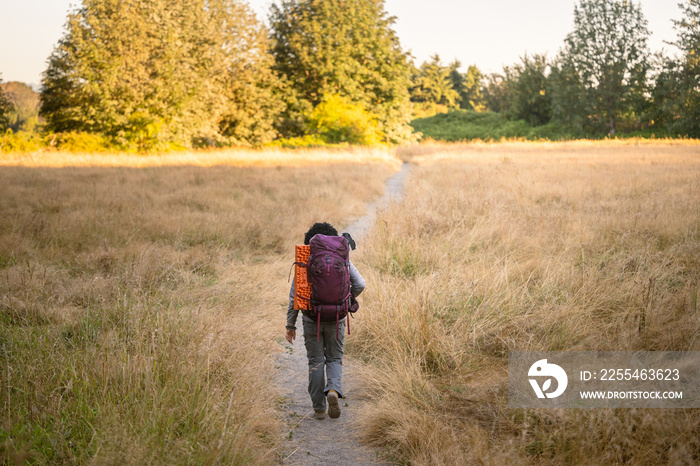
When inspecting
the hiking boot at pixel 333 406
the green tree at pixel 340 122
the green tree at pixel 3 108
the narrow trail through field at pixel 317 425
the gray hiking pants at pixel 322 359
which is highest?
the green tree at pixel 3 108

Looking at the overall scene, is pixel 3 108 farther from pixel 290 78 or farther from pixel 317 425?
pixel 317 425

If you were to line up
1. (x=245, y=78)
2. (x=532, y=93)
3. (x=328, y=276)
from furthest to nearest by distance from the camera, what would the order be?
(x=532, y=93)
(x=245, y=78)
(x=328, y=276)

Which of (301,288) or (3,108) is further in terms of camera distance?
(3,108)

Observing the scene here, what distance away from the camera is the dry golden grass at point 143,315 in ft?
7.93

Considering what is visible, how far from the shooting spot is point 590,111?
1811 inches

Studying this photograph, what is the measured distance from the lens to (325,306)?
10.6 ft

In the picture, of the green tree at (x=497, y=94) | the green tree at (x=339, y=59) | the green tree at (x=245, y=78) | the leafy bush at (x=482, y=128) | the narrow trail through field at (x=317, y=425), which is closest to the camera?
the narrow trail through field at (x=317, y=425)

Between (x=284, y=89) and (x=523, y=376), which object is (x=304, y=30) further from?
(x=523, y=376)

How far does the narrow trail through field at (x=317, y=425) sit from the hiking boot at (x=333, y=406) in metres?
0.06

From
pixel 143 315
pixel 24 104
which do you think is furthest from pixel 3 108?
pixel 143 315

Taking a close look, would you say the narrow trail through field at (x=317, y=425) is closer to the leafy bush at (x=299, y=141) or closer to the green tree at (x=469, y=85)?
the leafy bush at (x=299, y=141)

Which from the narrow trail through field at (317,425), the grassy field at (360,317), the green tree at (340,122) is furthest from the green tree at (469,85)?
the narrow trail through field at (317,425)

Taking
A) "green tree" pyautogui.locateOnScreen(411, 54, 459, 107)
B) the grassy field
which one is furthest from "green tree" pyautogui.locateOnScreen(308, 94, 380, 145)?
"green tree" pyautogui.locateOnScreen(411, 54, 459, 107)

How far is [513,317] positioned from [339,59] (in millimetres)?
33508
